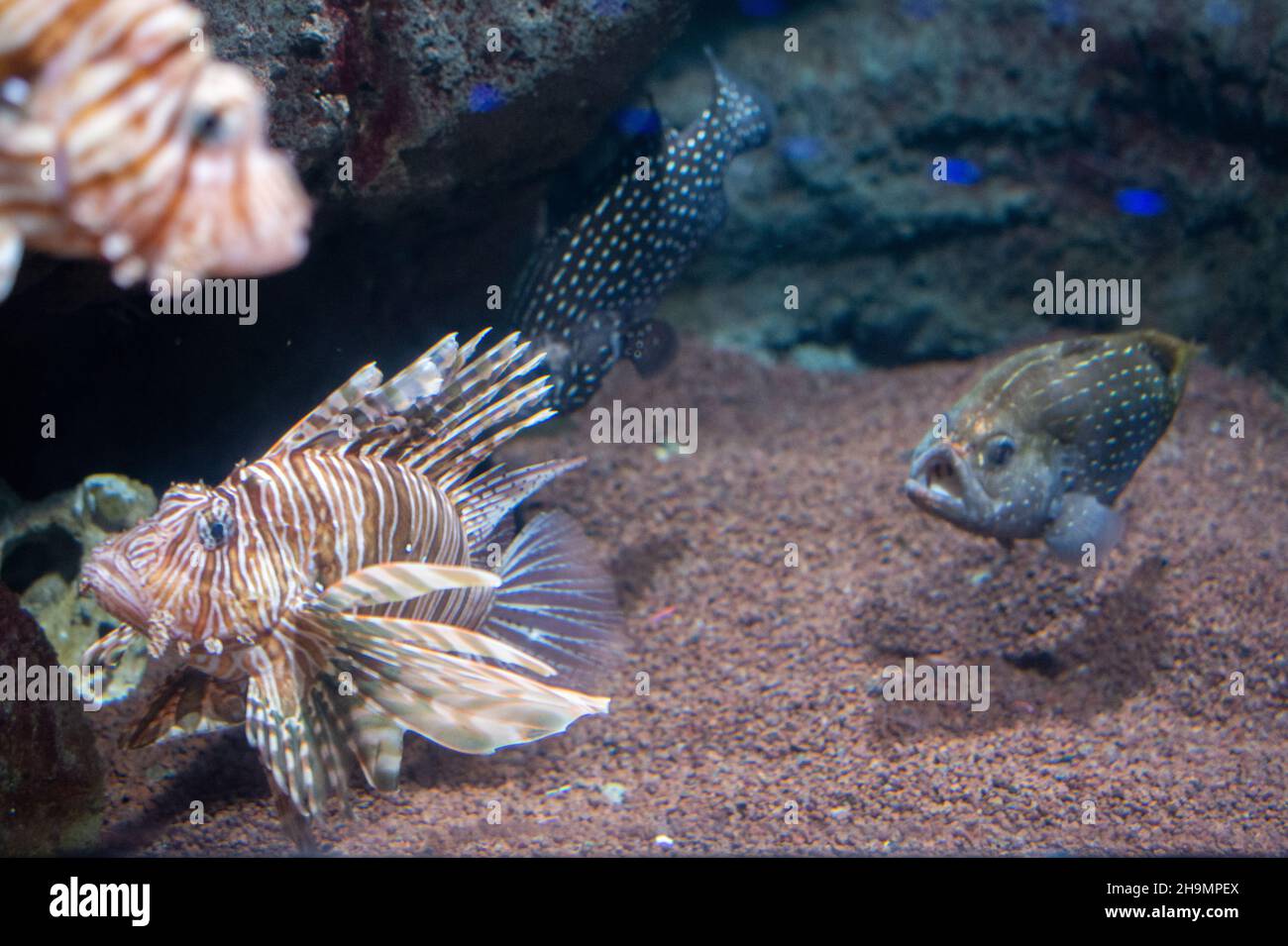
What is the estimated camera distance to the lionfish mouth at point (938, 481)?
3.39 metres

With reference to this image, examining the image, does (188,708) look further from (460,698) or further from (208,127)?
(208,127)

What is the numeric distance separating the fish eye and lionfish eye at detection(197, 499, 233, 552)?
2.71 meters

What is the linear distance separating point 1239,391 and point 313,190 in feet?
19.6

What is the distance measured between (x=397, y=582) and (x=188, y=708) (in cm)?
114

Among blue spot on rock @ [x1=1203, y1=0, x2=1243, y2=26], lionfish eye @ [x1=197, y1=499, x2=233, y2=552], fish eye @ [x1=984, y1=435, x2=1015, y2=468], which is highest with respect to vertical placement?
blue spot on rock @ [x1=1203, y1=0, x2=1243, y2=26]

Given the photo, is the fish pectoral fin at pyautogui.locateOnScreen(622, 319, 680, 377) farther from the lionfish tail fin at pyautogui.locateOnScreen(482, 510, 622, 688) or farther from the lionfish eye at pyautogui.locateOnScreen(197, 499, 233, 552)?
the lionfish eye at pyautogui.locateOnScreen(197, 499, 233, 552)

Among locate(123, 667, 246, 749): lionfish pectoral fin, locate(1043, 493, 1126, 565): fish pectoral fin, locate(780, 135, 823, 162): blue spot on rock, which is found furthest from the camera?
locate(780, 135, 823, 162): blue spot on rock

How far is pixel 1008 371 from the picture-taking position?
3.68 meters

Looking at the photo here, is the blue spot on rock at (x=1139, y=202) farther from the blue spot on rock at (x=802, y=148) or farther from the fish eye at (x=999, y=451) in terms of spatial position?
the fish eye at (x=999, y=451)

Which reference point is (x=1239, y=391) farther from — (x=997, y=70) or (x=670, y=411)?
(x=670, y=411)

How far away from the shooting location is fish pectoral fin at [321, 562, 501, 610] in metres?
2.29

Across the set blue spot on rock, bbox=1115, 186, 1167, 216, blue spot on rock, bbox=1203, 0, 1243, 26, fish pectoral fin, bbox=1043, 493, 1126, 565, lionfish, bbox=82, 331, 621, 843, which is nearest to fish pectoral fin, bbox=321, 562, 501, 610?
lionfish, bbox=82, 331, 621, 843
